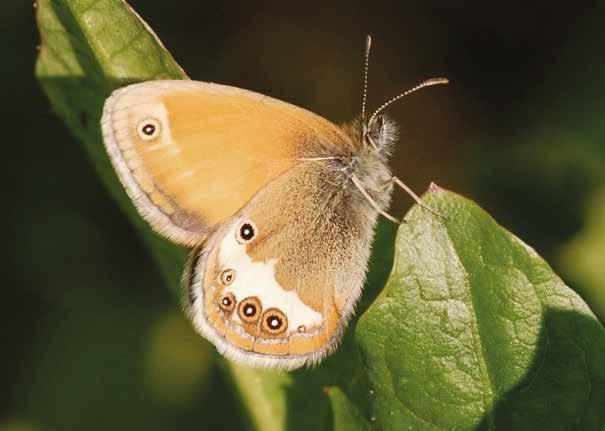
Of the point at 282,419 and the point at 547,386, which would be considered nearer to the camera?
the point at 547,386

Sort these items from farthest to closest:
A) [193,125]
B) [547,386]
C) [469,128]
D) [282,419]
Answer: [469,128] → [193,125] → [282,419] → [547,386]

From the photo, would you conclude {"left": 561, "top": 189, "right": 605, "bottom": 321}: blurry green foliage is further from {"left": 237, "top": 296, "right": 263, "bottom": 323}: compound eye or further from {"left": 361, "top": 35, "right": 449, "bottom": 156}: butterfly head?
{"left": 237, "top": 296, "right": 263, "bottom": 323}: compound eye

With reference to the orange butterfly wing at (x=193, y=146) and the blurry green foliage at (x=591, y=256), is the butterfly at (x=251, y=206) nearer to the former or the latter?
the orange butterfly wing at (x=193, y=146)

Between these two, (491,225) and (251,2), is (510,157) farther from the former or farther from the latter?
(491,225)

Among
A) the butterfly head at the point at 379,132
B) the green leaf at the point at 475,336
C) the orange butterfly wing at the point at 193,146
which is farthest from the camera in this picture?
the butterfly head at the point at 379,132

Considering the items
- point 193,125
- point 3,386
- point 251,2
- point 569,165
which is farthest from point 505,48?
point 3,386

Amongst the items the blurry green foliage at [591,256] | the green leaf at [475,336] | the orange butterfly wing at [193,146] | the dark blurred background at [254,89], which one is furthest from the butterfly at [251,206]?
→ the dark blurred background at [254,89]
